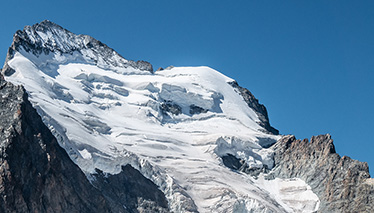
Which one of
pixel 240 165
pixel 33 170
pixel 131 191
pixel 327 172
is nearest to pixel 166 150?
pixel 240 165

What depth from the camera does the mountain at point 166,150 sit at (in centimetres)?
13862

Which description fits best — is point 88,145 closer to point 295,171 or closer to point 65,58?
point 295,171

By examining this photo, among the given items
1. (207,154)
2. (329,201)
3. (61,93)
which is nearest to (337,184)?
(329,201)

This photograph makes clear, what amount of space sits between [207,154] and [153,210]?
32.1 meters

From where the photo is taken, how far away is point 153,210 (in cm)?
13600

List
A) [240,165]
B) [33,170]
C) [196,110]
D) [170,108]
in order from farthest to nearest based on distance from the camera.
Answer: [196,110] → [170,108] → [240,165] → [33,170]

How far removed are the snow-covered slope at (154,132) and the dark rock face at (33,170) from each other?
859 cm

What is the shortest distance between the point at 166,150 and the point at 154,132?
30.8 ft

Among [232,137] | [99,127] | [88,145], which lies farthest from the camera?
[232,137]

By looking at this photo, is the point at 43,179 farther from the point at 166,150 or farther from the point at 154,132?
the point at 154,132

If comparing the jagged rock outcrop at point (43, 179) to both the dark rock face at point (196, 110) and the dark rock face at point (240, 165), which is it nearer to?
the dark rock face at point (240, 165)

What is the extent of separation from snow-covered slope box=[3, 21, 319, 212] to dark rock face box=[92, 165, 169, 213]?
142 cm

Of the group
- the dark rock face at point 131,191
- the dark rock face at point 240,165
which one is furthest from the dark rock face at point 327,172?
the dark rock face at point 131,191

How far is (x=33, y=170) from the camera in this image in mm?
113688
